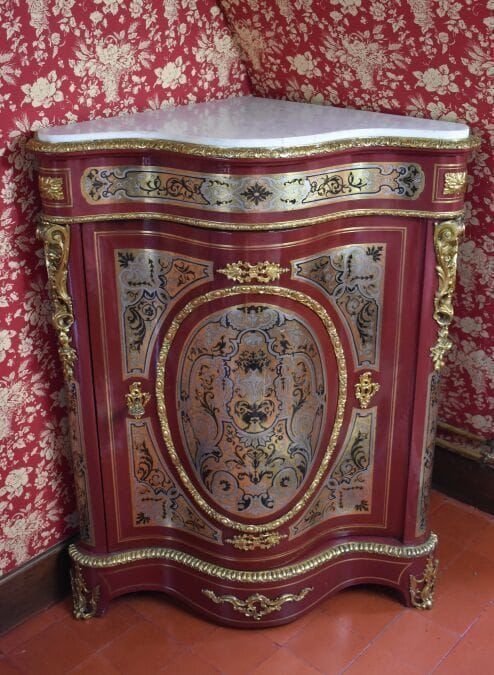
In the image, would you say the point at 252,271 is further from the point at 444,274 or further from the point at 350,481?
the point at 350,481

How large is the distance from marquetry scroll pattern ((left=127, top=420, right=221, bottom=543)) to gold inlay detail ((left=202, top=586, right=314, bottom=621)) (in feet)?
0.52

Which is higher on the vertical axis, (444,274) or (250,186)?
(250,186)

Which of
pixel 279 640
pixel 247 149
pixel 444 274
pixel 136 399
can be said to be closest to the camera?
pixel 247 149

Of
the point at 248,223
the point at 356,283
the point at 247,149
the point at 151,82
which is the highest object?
the point at 151,82

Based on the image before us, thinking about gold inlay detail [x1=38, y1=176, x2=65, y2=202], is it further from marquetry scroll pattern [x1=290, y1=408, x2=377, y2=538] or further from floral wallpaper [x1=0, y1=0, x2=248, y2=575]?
marquetry scroll pattern [x1=290, y1=408, x2=377, y2=538]

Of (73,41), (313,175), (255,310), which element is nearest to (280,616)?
(255,310)

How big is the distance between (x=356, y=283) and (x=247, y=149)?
1.49 feet

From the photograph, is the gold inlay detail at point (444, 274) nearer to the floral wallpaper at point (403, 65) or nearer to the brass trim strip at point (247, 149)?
the brass trim strip at point (247, 149)

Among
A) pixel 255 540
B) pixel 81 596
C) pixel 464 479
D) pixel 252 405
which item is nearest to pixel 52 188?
pixel 252 405

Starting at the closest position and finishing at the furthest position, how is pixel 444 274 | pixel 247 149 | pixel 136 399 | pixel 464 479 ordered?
pixel 247 149 < pixel 444 274 < pixel 136 399 < pixel 464 479

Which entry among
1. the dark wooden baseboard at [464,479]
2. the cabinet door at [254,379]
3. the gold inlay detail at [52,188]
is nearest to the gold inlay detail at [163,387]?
the cabinet door at [254,379]

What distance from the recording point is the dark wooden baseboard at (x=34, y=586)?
209 cm

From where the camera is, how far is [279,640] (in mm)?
2047

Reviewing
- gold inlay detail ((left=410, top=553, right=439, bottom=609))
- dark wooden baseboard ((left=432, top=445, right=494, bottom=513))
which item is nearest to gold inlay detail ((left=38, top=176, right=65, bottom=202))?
gold inlay detail ((left=410, top=553, right=439, bottom=609))
